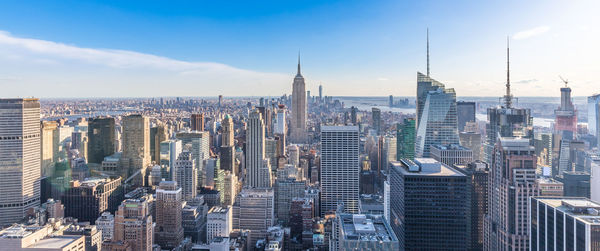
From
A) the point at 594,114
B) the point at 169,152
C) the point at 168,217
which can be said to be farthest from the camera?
the point at 169,152

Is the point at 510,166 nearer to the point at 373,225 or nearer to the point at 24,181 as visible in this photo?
the point at 373,225

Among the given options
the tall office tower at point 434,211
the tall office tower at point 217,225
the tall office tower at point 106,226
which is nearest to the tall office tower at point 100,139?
the tall office tower at point 106,226

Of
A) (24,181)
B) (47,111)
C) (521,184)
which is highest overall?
(47,111)

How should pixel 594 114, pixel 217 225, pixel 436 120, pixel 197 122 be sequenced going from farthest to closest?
pixel 197 122 → pixel 436 120 → pixel 217 225 → pixel 594 114

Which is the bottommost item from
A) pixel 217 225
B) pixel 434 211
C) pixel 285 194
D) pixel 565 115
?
pixel 217 225

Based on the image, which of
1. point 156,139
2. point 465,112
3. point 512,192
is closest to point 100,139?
point 156,139

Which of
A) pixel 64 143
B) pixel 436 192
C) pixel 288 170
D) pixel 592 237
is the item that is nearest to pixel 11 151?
pixel 64 143

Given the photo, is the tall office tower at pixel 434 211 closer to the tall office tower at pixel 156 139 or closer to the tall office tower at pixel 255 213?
the tall office tower at pixel 255 213

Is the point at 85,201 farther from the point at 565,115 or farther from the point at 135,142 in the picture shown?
the point at 565,115
